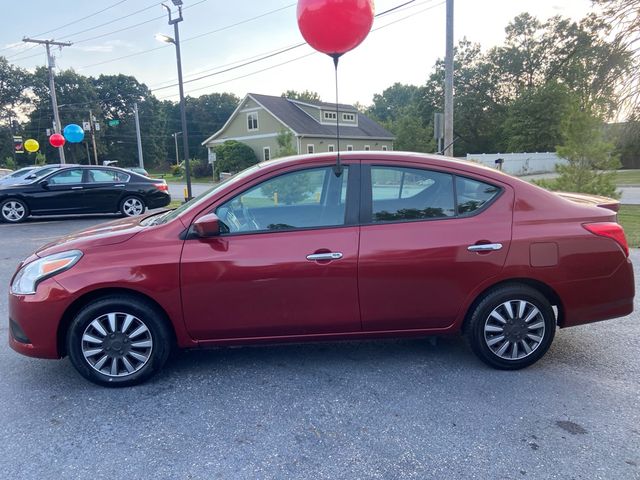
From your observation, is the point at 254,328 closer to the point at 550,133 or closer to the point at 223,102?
the point at 550,133

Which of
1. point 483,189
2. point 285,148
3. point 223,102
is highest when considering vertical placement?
point 223,102

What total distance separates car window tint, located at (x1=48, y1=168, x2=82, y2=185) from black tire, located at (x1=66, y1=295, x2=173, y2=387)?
389 inches

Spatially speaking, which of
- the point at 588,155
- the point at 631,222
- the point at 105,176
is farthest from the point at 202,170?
the point at 631,222

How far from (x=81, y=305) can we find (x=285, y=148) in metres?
15.4

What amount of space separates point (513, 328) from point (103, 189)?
11246mm

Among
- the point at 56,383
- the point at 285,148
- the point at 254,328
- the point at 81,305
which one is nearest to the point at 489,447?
the point at 254,328

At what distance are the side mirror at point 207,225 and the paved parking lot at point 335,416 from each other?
114 centimetres

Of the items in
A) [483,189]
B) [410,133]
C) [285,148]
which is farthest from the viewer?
[410,133]

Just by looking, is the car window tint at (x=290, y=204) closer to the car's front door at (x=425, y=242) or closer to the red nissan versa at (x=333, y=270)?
the red nissan versa at (x=333, y=270)

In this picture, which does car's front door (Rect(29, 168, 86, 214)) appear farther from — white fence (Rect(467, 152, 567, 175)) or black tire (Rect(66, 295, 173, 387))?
white fence (Rect(467, 152, 567, 175))

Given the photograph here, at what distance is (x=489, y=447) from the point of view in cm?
251

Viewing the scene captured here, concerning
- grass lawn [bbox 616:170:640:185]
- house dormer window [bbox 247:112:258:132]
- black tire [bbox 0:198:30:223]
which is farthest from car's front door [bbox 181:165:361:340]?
house dormer window [bbox 247:112:258:132]

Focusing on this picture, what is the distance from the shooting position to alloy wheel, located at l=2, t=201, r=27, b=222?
11.4 m

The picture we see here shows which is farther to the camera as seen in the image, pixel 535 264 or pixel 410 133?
pixel 410 133
